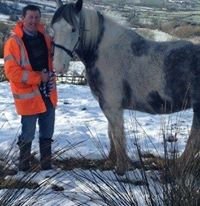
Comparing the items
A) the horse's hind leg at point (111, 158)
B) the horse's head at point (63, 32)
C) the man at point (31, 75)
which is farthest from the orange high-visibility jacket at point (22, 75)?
the horse's hind leg at point (111, 158)

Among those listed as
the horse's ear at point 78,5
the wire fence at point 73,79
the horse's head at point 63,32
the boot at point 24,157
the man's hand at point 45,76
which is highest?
the horse's ear at point 78,5

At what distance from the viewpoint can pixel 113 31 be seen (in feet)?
15.5

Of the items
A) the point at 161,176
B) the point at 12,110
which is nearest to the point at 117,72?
the point at 161,176

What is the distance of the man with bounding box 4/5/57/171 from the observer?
4.46 metres

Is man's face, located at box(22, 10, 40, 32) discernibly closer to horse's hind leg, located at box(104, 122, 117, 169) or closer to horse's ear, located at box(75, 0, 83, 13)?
horse's ear, located at box(75, 0, 83, 13)

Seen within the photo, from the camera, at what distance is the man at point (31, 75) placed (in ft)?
14.6

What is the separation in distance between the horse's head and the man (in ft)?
0.68

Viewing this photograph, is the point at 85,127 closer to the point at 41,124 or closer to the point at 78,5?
the point at 41,124

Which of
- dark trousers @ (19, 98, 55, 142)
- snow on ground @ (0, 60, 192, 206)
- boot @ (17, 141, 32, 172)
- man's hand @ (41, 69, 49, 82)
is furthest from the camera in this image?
snow on ground @ (0, 60, 192, 206)

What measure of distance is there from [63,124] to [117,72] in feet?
6.80

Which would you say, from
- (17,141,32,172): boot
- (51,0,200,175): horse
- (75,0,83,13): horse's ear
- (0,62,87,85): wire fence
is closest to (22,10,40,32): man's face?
(51,0,200,175): horse

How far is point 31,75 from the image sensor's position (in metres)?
4.46

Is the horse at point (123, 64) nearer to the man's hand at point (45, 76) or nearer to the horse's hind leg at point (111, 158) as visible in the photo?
the horse's hind leg at point (111, 158)

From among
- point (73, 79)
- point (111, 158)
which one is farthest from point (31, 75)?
point (73, 79)
